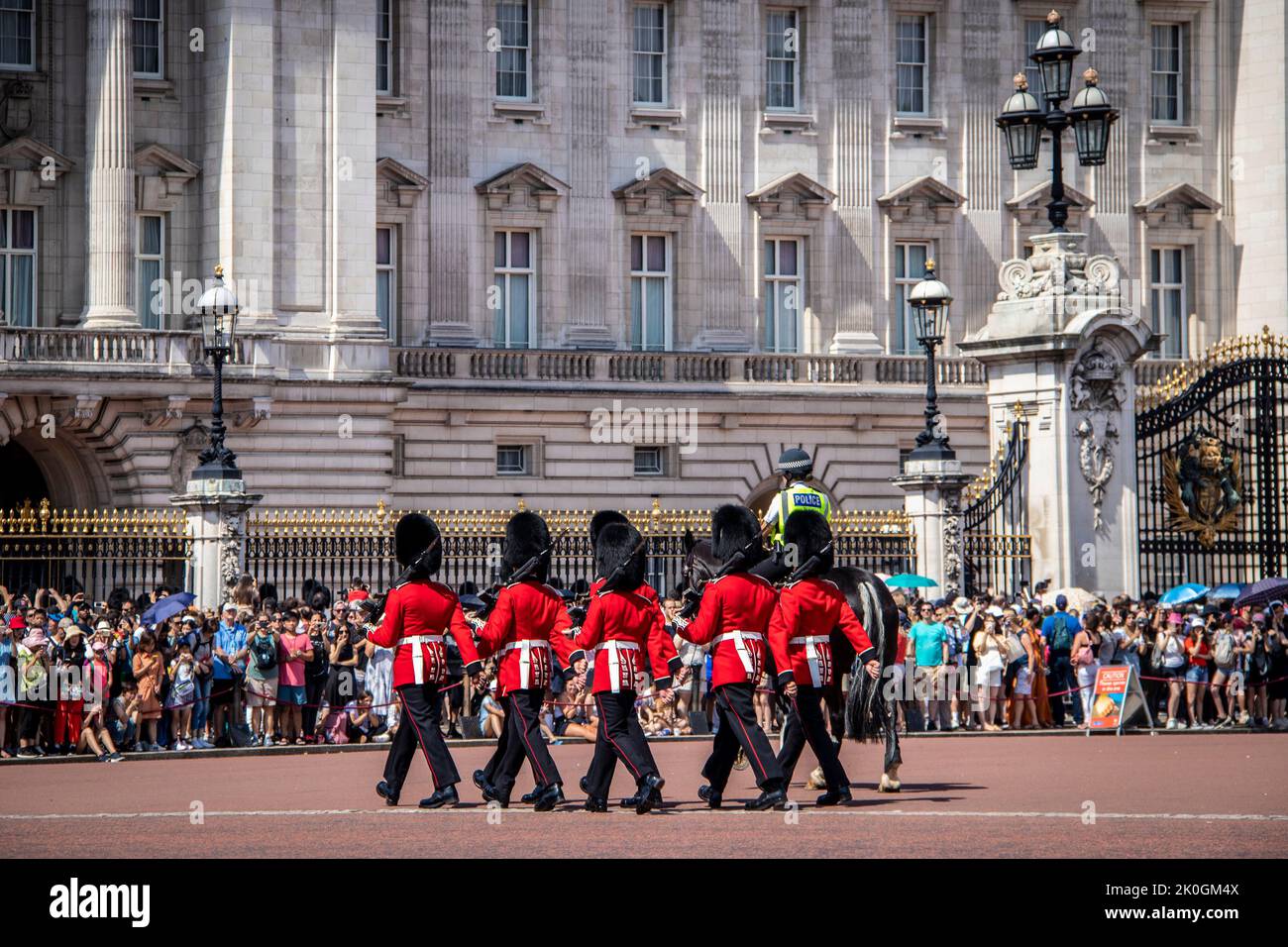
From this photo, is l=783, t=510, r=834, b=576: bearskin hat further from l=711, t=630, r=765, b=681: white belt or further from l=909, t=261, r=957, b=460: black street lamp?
l=909, t=261, r=957, b=460: black street lamp

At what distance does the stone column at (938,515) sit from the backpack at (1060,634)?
136 centimetres

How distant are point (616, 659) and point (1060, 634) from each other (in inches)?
450

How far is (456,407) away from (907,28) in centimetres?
1153

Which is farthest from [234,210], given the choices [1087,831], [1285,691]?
[1087,831]

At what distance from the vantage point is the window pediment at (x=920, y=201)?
47281 mm

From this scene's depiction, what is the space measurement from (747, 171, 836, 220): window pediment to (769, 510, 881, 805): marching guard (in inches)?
1162

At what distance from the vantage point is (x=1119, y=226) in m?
48.8

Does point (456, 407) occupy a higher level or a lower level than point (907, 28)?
lower

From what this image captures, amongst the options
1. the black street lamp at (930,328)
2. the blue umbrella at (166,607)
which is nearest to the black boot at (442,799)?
the blue umbrella at (166,607)

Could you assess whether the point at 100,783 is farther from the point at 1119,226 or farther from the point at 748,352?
the point at 1119,226

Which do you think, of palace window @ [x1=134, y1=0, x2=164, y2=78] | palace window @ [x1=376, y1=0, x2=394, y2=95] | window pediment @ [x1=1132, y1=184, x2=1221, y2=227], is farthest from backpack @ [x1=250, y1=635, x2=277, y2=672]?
window pediment @ [x1=1132, y1=184, x2=1221, y2=227]

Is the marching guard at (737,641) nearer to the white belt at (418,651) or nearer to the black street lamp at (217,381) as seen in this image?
the white belt at (418,651)

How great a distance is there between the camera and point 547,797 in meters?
16.7

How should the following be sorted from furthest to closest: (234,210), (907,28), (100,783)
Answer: (907,28) → (234,210) → (100,783)
